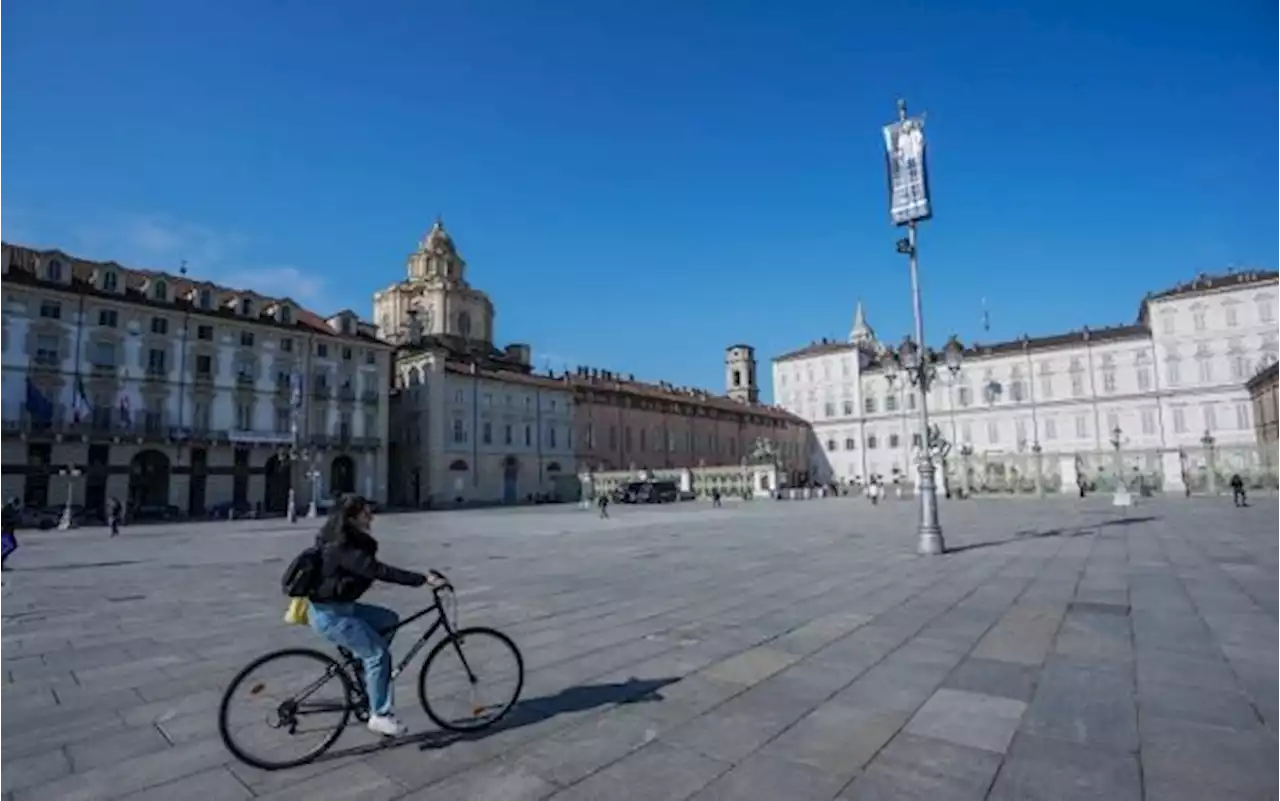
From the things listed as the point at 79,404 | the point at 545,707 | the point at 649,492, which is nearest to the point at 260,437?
the point at 79,404

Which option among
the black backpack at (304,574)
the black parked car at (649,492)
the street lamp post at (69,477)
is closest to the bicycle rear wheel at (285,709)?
the black backpack at (304,574)

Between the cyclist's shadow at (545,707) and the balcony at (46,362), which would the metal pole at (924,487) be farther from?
the balcony at (46,362)

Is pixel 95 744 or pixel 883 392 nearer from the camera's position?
pixel 95 744

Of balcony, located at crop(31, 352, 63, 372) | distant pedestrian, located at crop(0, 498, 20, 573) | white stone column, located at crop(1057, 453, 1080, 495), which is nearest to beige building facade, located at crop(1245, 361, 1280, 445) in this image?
white stone column, located at crop(1057, 453, 1080, 495)

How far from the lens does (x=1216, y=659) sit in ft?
18.5

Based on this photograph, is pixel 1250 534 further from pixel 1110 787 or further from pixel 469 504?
pixel 469 504

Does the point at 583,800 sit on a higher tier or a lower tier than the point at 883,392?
lower

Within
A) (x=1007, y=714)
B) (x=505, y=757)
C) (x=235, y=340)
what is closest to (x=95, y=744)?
(x=505, y=757)

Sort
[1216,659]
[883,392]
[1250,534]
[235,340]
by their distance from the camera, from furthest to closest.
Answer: [883,392], [235,340], [1250,534], [1216,659]

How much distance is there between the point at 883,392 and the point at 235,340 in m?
68.6

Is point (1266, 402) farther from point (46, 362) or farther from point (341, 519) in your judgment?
point (46, 362)

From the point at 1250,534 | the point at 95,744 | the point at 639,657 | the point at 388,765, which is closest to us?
the point at 388,765

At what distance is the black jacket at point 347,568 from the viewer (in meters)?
3.87

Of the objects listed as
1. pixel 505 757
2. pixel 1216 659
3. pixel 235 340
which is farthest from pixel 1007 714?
pixel 235 340
